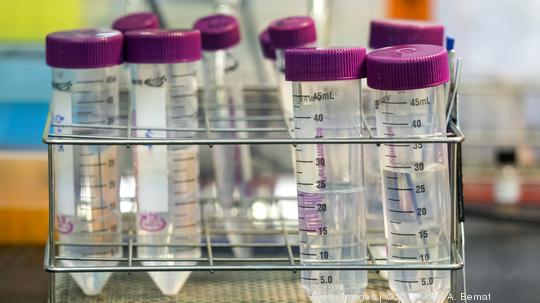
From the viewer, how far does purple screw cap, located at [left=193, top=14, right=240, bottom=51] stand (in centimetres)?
101

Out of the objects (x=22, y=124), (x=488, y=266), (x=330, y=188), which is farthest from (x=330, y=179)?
(x=22, y=124)

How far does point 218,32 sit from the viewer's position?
3.29 ft

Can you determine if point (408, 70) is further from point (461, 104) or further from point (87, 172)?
point (461, 104)

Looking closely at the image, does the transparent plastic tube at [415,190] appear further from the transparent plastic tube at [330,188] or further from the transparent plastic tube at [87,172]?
the transparent plastic tube at [87,172]

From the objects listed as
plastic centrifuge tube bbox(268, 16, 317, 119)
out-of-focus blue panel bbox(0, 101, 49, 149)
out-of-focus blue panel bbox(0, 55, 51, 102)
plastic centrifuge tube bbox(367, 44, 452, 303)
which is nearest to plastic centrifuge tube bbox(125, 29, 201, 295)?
plastic centrifuge tube bbox(268, 16, 317, 119)

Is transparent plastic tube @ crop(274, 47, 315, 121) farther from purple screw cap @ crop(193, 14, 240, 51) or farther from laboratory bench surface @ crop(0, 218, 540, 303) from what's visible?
laboratory bench surface @ crop(0, 218, 540, 303)

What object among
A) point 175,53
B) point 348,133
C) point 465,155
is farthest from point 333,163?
point 465,155

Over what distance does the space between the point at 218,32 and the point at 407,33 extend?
0.22m

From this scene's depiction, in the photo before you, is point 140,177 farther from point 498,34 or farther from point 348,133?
point 498,34

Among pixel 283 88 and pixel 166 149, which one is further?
pixel 283 88

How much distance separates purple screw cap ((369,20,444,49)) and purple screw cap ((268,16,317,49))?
0.07 m

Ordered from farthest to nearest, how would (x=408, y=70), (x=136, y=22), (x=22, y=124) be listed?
(x=22, y=124), (x=136, y=22), (x=408, y=70)

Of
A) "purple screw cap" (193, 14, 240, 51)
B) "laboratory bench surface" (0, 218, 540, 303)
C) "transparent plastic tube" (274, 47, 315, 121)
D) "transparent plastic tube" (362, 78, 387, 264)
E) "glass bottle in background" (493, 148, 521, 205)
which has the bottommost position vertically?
"laboratory bench surface" (0, 218, 540, 303)

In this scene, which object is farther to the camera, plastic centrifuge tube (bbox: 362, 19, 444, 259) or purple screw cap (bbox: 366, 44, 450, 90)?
plastic centrifuge tube (bbox: 362, 19, 444, 259)
